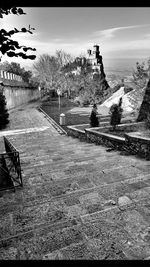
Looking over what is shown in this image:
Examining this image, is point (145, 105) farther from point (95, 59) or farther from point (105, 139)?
point (95, 59)

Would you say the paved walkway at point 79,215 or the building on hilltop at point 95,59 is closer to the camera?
the paved walkway at point 79,215

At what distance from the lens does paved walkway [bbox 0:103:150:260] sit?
7.41ft

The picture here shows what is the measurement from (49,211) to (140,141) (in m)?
4.13

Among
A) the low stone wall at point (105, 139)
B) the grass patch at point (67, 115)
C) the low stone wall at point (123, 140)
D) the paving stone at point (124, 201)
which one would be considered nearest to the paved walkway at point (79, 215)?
the paving stone at point (124, 201)

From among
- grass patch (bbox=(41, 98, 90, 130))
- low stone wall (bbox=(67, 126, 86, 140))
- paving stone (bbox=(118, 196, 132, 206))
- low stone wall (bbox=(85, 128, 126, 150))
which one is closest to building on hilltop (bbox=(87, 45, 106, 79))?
grass patch (bbox=(41, 98, 90, 130))

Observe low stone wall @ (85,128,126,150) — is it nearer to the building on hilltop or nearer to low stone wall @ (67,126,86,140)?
low stone wall @ (67,126,86,140)

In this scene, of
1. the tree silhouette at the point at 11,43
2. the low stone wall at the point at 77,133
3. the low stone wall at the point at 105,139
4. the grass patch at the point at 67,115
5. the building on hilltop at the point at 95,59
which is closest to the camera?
the tree silhouette at the point at 11,43

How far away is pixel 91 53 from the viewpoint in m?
44.1

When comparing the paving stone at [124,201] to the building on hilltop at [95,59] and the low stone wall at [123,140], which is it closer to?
the low stone wall at [123,140]

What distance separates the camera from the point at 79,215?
297cm

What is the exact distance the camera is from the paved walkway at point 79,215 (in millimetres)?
2258

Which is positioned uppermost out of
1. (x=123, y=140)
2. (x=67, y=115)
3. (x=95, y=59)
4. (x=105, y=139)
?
(x=95, y=59)

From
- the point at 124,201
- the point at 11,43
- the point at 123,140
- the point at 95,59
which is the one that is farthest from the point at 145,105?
the point at 95,59
